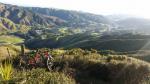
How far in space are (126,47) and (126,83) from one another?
7874 centimetres

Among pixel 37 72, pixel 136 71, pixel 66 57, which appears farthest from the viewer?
pixel 66 57

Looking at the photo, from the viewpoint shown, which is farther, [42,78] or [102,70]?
[102,70]

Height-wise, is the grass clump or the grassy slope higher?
the grass clump

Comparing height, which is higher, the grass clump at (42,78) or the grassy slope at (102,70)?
the grass clump at (42,78)

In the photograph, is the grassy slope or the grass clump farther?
the grassy slope

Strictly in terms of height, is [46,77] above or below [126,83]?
Result: above

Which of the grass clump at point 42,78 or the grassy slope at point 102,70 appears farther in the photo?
the grassy slope at point 102,70

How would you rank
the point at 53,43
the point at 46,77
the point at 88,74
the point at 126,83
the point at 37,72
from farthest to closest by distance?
the point at 53,43
the point at 88,74
the point at 126,83
the point at 37,72
the point at 46,77

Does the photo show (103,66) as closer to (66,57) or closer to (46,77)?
(66,57)

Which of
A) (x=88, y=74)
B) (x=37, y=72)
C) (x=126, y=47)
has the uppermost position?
(x=37, y=72)

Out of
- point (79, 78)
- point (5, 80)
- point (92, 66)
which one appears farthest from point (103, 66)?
point (5, 80)

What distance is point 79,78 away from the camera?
18547mm

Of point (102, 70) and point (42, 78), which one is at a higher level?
point (42, 78)

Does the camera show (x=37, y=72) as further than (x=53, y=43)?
No
